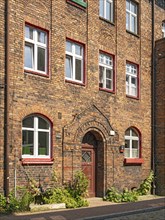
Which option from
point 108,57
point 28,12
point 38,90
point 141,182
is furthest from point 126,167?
point 28,12

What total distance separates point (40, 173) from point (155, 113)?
875 cm

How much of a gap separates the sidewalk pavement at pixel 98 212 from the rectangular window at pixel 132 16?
8691 millimetres

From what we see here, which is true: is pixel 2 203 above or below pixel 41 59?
below

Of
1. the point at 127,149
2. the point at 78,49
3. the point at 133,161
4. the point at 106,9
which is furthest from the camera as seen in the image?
the point at 127,149

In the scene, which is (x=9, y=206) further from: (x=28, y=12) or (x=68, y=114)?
(x=28, y=12)

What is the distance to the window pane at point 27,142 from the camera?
15.3 m

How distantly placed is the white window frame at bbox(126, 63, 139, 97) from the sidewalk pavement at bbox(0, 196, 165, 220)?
5.67 metres

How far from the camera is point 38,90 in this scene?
15805 mm

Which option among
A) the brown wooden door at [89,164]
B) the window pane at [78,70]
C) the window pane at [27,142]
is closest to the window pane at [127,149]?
the brown wooden door at [89,164]

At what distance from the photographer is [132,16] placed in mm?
21547

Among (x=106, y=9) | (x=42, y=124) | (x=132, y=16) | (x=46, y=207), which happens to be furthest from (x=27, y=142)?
(x=132, y=16)

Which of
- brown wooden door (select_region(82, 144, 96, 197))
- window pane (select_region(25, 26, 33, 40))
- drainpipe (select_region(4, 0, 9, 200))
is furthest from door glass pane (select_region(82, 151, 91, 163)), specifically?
window pane (select_region(25, 26, 33, 40))

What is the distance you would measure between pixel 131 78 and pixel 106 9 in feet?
11.9

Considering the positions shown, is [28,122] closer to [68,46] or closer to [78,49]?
[68,46]
